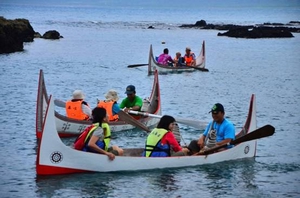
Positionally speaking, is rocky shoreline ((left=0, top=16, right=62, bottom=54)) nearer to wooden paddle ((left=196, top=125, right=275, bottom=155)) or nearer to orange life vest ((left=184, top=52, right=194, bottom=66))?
orange life vest ((left=184, top=52, right=194, bottom=66))

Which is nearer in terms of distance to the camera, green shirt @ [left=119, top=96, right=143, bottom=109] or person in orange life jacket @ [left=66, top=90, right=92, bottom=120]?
person in orange life jacket @ [left=66, top=90, right=92, bottom=120]

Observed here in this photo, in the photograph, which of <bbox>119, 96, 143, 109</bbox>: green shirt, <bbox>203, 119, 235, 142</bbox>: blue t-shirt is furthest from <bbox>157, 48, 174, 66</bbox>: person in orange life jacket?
<bbox>203, 119, 235, 142</bbox>: blue t-shirt

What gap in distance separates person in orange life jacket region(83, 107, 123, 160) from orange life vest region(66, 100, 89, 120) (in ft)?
14.6

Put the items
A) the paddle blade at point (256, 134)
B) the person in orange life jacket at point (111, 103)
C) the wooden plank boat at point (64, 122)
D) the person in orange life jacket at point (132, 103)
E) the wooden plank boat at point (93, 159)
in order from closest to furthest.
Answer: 1. the wooden plank boat at point (93, 159)
2. the paddle blade at point (256, 134)
3. the wooden plank boat at point (64, 122)
4. the person in orange life jacket at point (111, 103)
5. the person in orange life jacket at point (132, 103)

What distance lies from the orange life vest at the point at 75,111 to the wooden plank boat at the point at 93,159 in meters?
3.37

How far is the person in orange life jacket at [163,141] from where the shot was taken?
1587 cm

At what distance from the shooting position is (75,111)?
66.1ft

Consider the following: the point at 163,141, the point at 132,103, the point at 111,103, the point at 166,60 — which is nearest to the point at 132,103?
the point at 132,103

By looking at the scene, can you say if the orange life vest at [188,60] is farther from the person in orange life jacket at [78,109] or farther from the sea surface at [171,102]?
the person in orange life jacket at [78,109]

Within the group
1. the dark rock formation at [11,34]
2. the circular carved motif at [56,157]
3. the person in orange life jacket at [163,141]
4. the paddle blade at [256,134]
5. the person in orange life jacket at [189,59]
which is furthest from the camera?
the dark rock formation at [11,34]

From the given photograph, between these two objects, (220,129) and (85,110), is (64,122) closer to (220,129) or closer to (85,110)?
(85,110)

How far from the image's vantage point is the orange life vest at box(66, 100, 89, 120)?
20109mm

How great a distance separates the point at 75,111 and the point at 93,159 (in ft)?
15.0

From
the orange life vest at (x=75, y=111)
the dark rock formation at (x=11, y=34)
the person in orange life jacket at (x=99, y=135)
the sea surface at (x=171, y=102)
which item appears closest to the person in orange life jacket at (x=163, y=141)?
the sea surface at (x=171, y=102)
